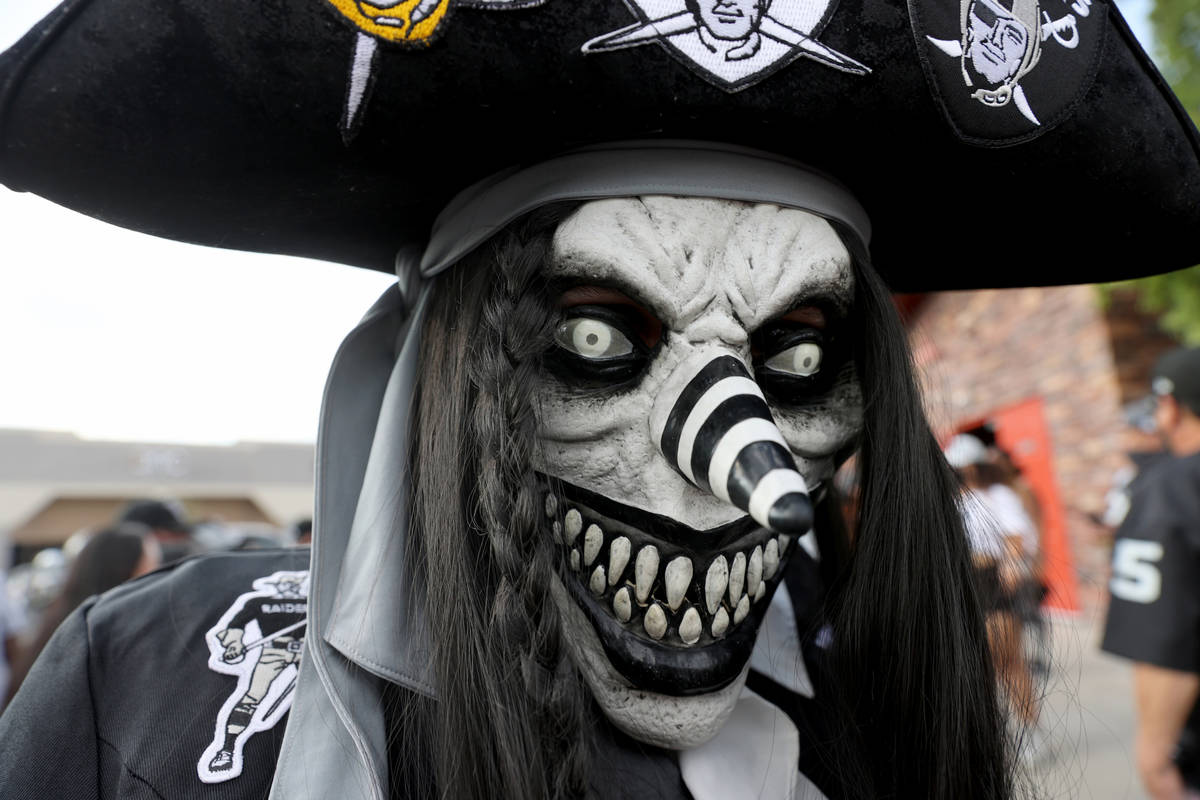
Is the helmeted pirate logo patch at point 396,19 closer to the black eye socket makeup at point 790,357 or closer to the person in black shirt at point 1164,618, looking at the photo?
the black eye socket makeup at point 790,357

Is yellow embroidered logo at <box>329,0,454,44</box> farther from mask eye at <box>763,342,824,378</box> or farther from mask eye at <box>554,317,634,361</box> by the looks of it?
mask eye at <box>763,342,824,378</box>

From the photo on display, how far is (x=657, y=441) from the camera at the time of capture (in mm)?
977

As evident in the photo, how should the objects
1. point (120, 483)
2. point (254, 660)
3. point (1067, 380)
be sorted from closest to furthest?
point (254, 660) < point (1067, 380) < point (120, 483)

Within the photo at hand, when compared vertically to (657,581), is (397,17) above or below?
above

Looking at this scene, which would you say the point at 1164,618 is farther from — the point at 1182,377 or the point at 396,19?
the point at 396,19

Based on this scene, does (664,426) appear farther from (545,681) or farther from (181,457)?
(181,457)

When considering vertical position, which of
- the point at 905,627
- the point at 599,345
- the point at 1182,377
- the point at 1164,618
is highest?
the point at 1182,377

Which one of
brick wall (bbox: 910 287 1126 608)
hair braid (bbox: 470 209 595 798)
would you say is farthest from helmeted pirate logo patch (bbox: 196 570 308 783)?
brick wall (bbox: 910 287 1126 608)

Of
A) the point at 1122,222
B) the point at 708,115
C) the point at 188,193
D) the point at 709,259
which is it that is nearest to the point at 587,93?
the point at 708,115

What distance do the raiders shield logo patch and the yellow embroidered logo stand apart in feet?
1.74

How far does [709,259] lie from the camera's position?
3.31ft

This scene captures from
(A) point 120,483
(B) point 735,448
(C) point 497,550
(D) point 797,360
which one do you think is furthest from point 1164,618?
(A) point 120,483

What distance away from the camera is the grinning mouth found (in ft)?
3.21

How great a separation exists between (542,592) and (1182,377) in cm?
258
